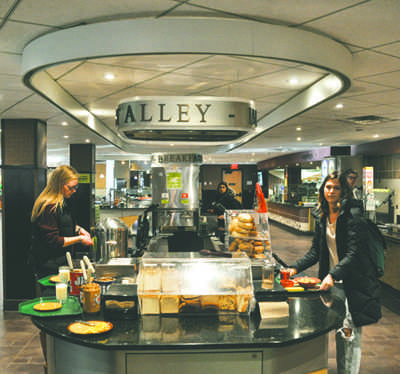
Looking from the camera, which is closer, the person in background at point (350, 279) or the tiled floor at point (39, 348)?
the person in background at point (350, 279)

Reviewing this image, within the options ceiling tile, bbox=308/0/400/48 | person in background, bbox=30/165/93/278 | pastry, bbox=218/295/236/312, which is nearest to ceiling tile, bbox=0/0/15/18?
person in background, bbox=30/165/93/278

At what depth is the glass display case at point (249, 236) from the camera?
10.3 feet

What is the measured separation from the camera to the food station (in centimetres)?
214

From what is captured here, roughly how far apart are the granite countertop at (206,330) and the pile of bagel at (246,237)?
0.61 metres

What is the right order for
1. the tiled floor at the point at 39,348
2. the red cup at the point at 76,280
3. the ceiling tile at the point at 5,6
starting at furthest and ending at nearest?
the tiled floor at the point at 39,348
the red cup at the point at 76,280
the ceiling tile at the point at 5,6

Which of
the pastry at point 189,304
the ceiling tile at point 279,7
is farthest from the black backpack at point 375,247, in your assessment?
the ceiling tile at point 279,7

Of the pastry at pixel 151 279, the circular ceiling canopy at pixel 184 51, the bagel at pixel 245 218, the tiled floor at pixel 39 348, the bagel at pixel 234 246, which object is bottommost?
the tiled floor at pixel 39 348

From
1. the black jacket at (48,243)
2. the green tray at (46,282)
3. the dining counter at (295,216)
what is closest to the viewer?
the green tray at (46,282)

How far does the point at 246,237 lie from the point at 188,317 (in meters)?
0.94

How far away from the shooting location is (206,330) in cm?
226

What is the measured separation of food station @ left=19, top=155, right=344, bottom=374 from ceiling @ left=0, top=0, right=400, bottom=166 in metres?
1.50

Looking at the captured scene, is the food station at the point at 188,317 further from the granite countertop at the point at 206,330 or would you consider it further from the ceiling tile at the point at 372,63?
the ceiling tile at the point at 372,63

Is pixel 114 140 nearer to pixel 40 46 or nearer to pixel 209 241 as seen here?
pixel 209 241

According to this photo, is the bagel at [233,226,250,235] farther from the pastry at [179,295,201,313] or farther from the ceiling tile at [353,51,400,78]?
the ceiling tile at [353,51,400,78]
